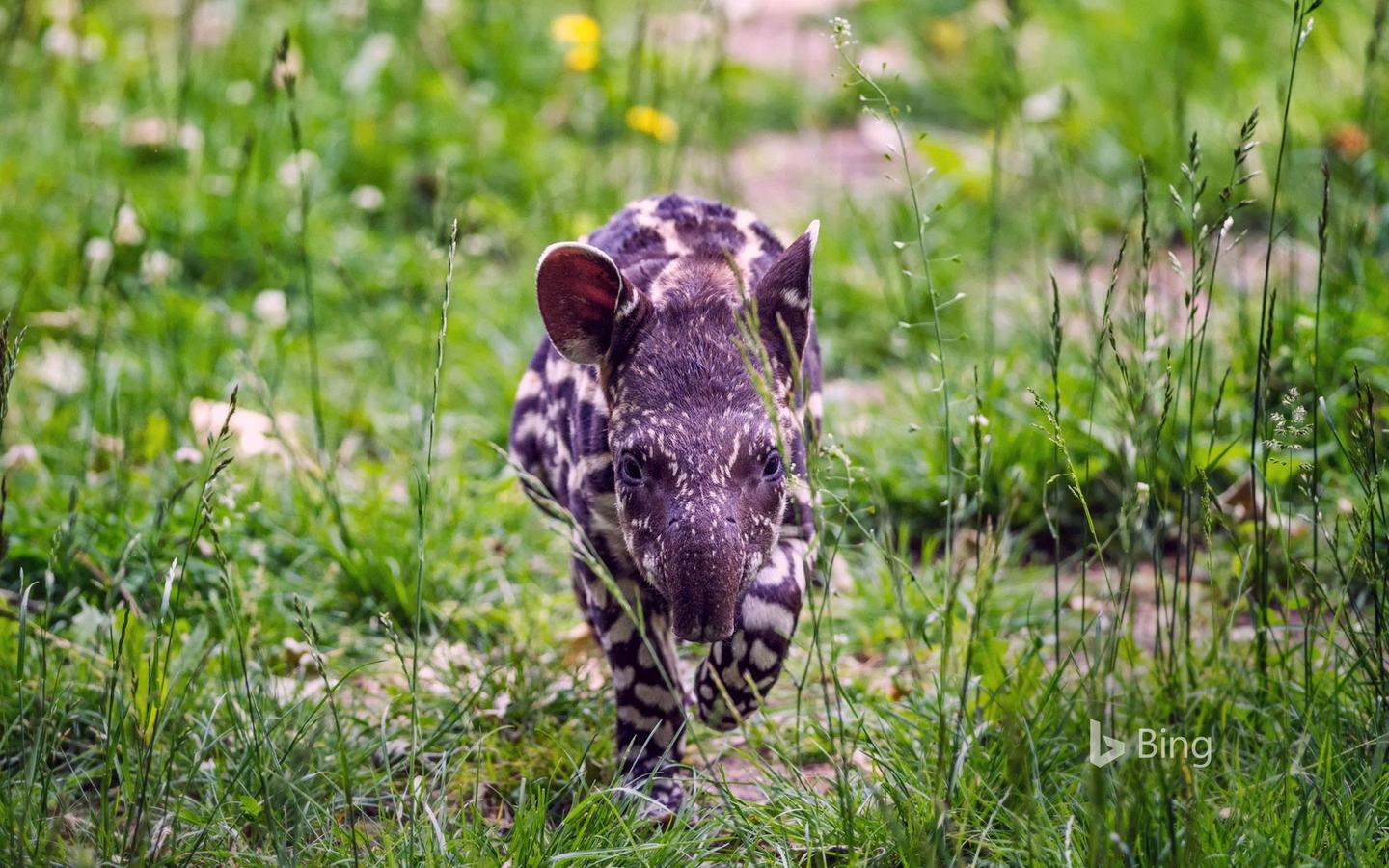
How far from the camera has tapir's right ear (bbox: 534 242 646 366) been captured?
3.31 m

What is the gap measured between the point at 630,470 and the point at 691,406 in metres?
0.20

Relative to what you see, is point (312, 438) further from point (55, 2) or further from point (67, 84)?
point (55, 2)

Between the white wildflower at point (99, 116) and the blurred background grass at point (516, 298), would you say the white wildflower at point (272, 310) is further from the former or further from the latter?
the white wildflower at point (99, 116)

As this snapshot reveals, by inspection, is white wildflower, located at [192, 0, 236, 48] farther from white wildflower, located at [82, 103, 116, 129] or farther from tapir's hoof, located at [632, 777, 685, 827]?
tapir's hoof, located at [632, 777, 685, 827]

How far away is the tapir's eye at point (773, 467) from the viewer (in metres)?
3.23

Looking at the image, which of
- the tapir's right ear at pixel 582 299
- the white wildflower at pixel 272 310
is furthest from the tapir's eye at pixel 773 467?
the white wildflower at pixel 272 310

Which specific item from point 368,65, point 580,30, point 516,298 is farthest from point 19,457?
point 368,65

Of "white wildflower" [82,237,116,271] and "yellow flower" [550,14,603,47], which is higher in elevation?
"yellow flower" [550,14,603,47]

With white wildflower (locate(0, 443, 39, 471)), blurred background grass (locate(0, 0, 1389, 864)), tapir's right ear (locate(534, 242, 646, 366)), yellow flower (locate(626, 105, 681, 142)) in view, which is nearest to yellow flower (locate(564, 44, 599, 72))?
blurred background grass (locate(0, 0, 1389, 864))

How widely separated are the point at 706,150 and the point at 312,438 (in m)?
3.00

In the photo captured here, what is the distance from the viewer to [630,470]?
3.25 m

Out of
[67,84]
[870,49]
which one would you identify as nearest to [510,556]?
[67,84]

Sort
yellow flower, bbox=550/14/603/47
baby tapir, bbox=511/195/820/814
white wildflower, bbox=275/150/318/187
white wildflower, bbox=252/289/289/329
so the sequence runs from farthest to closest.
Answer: yellow flower, bbox=550/14/603/47 < white wildflower, bbox=275/150/318/187 < white wildflower, bbox=252/289/289/329 < baby tapir, bbox=511/195/820/814

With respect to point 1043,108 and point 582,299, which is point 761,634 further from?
point 1043,108
